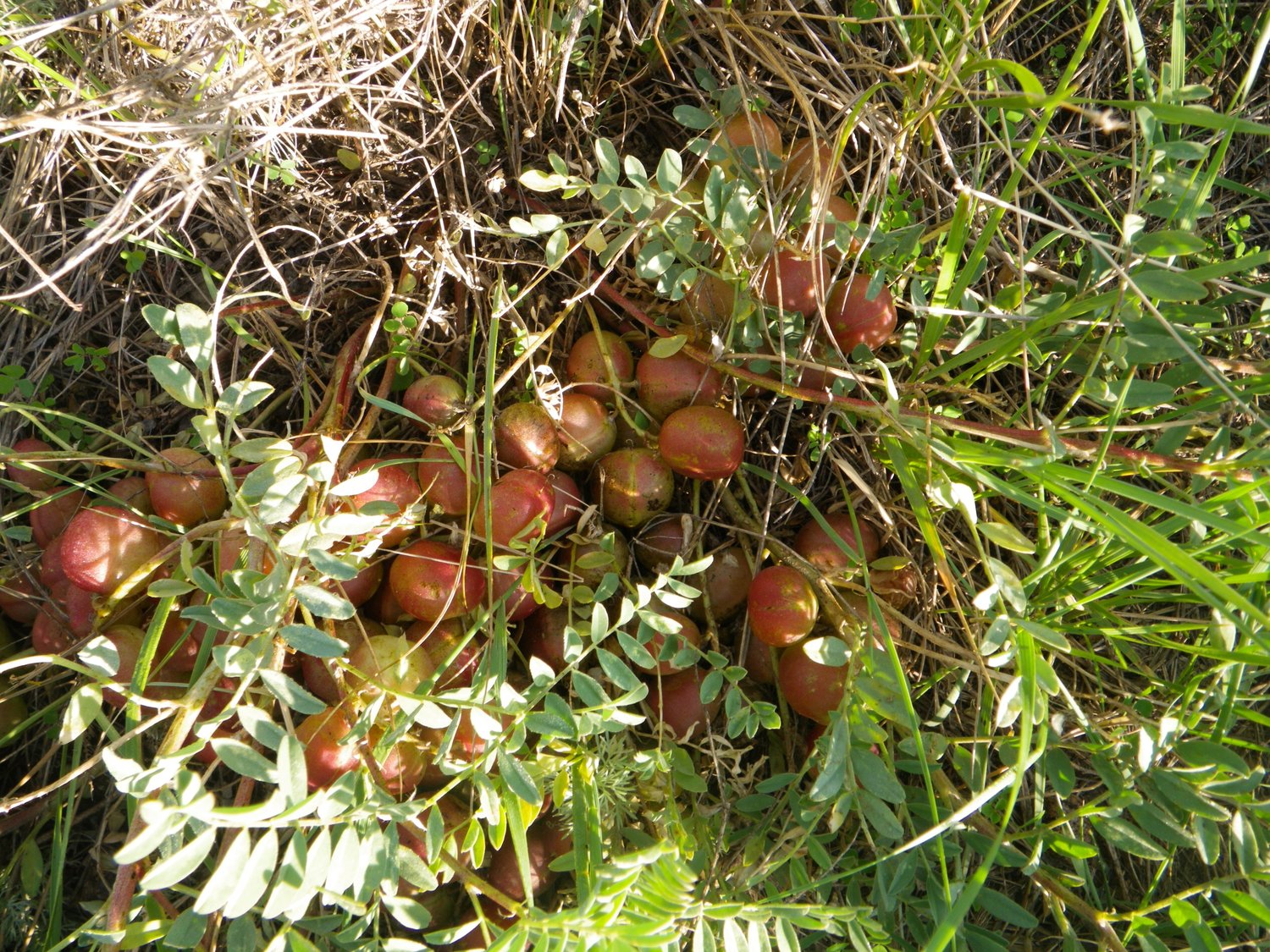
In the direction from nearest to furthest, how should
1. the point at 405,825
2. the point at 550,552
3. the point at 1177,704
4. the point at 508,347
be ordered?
the point at 405,825 → the point at 1177,704 → the point at 550,552 → the point at 508,347

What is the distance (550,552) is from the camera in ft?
5.08

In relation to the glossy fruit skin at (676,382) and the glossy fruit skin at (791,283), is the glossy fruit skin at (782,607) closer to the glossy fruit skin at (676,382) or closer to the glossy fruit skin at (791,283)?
the glossy fruit skin at (676,382)

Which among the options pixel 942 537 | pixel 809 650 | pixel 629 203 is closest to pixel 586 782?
pixel 809 650

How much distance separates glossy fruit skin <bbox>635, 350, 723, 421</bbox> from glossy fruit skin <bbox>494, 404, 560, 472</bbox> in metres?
0.20

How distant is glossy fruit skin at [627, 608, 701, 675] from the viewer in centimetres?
138

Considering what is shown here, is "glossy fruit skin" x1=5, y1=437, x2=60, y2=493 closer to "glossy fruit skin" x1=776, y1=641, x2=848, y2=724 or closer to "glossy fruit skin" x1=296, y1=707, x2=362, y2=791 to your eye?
"glossy fruit skin" x1=296, y1=707, x2=362, y2=791

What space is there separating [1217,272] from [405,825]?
142cm

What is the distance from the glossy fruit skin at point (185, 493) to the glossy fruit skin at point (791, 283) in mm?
1026

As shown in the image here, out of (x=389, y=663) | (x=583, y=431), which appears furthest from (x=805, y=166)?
(x=389, y=663)

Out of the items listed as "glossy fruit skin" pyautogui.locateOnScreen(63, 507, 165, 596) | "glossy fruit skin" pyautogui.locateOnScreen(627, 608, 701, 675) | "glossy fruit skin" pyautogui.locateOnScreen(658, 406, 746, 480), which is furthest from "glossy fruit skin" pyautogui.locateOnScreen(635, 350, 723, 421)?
"glossy fruit skin" pyautogui.locateOnScreen(63, 507, 165, 596)

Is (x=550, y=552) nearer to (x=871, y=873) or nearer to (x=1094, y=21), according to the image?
(x=871, y=873)

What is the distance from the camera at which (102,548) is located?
1399 millimetres

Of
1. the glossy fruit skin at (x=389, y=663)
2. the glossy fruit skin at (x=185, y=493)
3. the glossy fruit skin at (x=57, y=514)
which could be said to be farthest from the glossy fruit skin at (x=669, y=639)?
the glossy fruit skin at (x=57, y=514)

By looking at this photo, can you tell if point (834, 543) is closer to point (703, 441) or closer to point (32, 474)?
point (703, 441)
